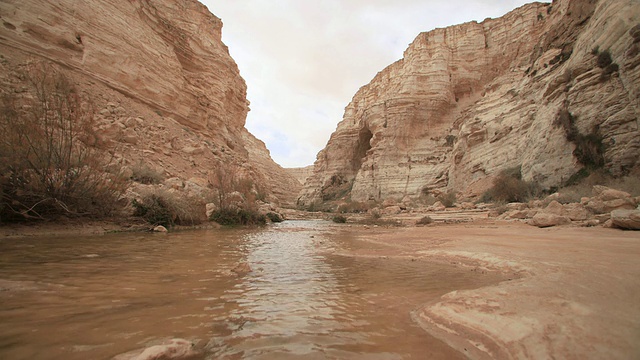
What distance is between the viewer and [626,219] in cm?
479

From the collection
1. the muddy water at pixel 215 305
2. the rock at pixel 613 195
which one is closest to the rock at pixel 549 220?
the rock at pixel 613 195

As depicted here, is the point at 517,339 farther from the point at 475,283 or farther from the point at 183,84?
the point at 183,84

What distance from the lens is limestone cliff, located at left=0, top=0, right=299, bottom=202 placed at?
11713mm

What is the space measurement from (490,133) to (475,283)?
20262 millimetres

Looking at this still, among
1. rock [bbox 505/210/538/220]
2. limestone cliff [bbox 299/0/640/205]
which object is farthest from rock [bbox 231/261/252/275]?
limestone cliff [bbox 299/0/640/205]

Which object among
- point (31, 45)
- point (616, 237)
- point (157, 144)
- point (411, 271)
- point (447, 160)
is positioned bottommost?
point (411, 271)

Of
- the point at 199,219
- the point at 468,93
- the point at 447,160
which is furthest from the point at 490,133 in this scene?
the point at 199,219

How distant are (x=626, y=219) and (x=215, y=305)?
661 centimetres

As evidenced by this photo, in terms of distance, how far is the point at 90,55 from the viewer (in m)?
13.6

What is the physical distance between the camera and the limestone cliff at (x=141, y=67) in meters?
11.7

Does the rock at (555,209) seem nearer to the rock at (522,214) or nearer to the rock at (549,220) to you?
the rock at (522,214)

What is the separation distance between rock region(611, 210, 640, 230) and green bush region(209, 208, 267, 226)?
10398mm

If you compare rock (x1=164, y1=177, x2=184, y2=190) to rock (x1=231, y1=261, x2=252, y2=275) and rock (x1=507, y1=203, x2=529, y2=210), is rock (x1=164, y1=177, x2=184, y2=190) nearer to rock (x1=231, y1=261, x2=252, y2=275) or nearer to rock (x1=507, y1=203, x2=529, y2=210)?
rock (x1=231, y1=261, x2=252, y2=275)

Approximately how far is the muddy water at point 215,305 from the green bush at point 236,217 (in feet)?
21.8
